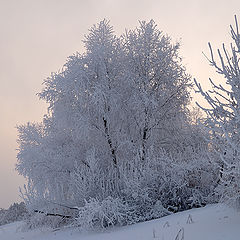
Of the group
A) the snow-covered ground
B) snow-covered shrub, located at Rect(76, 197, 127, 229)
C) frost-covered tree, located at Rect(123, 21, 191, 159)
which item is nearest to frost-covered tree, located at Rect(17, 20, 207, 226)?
frost-covered tree, located at Rect(123, 21, 191, 159)

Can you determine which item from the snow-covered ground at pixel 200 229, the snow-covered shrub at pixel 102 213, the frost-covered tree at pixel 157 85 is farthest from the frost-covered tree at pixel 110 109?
the snow-covered ground at pixel 200 229

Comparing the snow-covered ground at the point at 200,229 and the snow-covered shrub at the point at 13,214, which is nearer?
the snow-covered ground at the point at 200,229

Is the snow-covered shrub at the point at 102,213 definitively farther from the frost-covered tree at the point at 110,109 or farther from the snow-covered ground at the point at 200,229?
the frost-covered tree at the point at 110,109

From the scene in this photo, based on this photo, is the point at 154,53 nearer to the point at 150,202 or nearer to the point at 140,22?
the point at 140,22

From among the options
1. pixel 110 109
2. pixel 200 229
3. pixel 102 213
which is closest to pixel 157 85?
pixel 110 109

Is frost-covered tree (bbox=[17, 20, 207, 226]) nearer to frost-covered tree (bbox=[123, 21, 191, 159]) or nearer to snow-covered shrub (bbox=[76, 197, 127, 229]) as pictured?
frost-covered tree (bbox=[123, 21, 191, 159])

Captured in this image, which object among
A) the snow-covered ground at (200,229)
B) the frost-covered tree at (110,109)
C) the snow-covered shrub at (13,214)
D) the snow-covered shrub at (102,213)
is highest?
the frost-covered tree at (110,109)

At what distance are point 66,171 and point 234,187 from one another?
27.1 ft

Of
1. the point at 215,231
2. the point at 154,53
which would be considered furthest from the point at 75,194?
the point at 154,53

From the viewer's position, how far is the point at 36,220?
9617mm

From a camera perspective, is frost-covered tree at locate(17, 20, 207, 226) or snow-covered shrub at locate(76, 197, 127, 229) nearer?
snow-covered shrub at locate(76, 197, 127, 229)

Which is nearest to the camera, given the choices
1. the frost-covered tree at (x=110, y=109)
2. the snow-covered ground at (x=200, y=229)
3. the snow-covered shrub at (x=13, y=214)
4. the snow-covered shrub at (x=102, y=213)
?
the snow-covered ground at (x=200, y=229)

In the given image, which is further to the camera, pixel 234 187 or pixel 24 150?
pixel 24 150

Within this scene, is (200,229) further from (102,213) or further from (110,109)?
(110,109)
